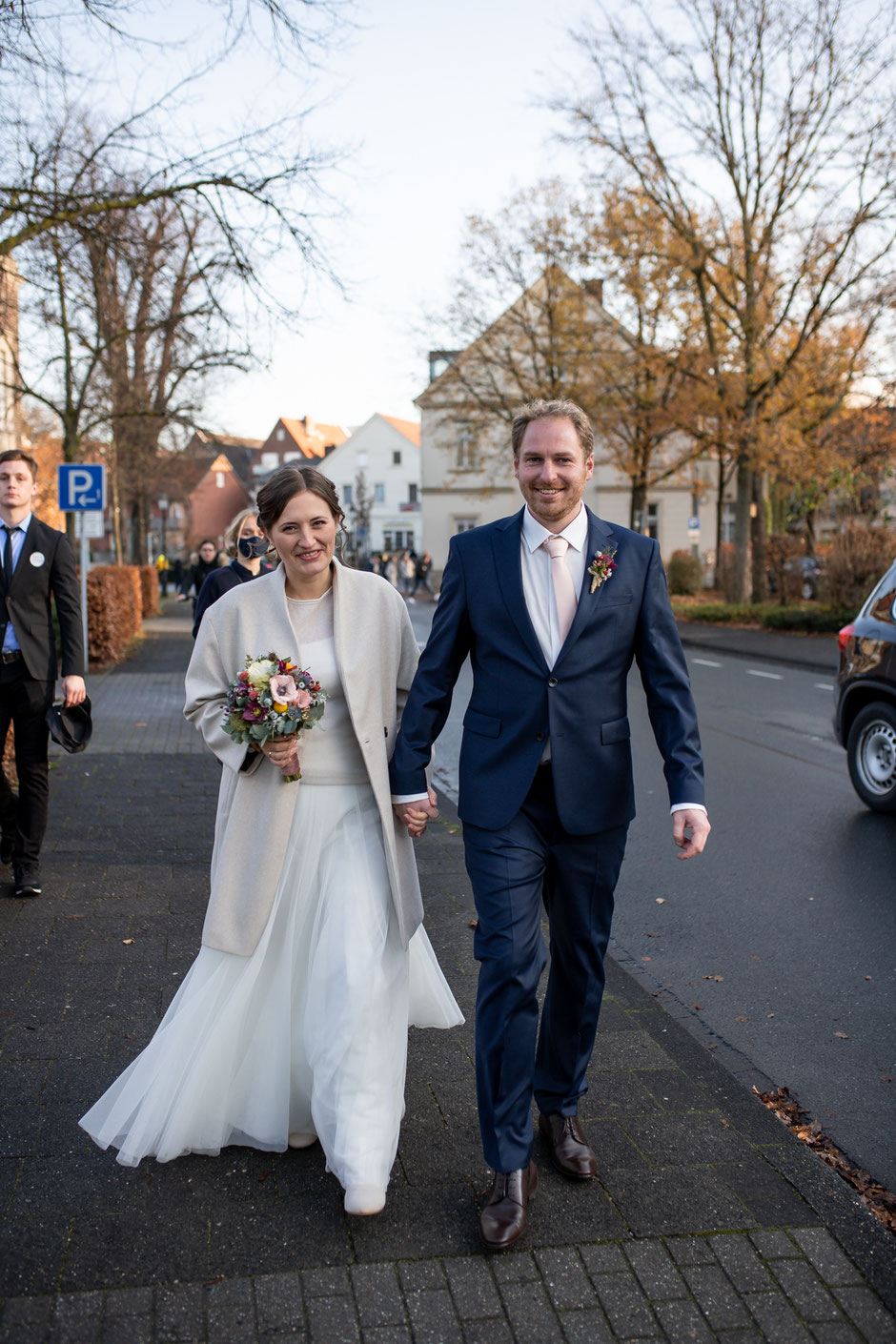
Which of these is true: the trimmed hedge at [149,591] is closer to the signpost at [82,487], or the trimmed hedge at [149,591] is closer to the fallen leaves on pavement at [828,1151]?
the signpost at [82,487]

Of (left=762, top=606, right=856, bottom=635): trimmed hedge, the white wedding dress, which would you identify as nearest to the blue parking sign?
(left=762, top=606, right=856, bottom=635): trimmed hedge

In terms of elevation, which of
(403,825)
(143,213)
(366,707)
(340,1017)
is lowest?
(340,1017)

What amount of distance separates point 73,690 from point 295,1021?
3.30 m

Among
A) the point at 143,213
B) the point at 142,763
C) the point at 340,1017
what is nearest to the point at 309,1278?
the point at 340,1017

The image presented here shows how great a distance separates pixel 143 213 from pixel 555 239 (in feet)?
73.0

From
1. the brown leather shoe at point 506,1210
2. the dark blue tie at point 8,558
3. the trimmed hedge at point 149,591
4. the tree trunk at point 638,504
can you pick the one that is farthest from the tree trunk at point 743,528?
the brown leather shoe at point 506,1210

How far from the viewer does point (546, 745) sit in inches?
129

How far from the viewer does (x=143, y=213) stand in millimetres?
11914

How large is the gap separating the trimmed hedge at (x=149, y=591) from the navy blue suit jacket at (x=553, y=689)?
29549 millimetres

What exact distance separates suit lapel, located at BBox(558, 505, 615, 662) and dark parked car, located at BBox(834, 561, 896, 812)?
18.3 ft

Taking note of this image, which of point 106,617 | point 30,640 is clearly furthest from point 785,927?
point 106,617

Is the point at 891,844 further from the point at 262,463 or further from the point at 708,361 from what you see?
the point at 262,463

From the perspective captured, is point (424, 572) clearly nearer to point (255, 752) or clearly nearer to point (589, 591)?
point (255, 752)

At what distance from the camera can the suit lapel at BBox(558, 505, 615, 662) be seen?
3.28m
